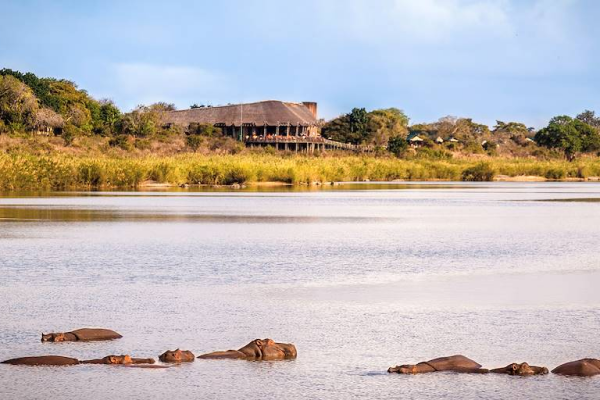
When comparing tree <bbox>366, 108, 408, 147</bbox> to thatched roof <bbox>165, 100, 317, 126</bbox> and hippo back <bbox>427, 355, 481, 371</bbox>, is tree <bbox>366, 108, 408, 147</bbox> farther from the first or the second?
hippo back <bbox>427, 355, 481, 371</bbox>

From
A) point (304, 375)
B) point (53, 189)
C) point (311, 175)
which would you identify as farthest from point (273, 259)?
point (311, 175)

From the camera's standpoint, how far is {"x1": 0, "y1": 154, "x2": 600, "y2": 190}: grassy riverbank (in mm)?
44906

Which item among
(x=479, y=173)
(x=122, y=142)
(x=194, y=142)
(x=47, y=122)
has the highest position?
(x=47, y=122)

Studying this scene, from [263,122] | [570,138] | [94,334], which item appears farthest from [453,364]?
[570,138]

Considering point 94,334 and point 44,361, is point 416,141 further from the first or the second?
point 44,361

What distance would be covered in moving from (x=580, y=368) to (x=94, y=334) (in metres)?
4.64

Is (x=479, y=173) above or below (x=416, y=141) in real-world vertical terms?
below

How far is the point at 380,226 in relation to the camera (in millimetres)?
24938

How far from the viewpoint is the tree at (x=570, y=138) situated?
111 metres

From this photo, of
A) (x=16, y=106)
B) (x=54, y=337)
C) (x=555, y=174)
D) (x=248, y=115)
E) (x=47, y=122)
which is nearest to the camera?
(x=54, y=337)

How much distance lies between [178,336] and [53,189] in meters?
36.3

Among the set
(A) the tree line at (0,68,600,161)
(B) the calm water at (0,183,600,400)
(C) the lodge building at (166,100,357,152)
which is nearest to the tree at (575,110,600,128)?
(A) the tree line at (0,68,600,161)

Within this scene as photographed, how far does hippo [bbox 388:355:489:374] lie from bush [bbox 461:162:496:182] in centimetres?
6657

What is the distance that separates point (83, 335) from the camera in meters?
9.97
